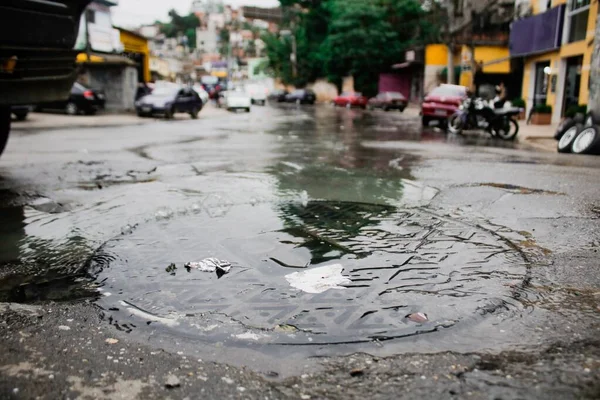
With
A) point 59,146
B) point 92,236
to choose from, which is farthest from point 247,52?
point 92,236

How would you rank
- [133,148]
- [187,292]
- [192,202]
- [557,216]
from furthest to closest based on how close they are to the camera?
[133,148] → [192,202] → [557,216] → [187,292]

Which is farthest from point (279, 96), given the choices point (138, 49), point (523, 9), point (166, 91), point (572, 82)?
point (572, 82)

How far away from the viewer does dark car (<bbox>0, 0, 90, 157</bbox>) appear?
16.5ft

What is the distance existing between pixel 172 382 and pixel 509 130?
46.6 feet

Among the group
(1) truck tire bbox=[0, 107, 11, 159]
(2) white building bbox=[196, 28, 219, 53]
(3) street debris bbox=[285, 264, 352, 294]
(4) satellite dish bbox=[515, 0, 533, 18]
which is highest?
(2) white building bbox=[196, 28, 219, 53]

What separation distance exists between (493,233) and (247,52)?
117m

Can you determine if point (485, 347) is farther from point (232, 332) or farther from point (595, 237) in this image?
point (595, 237)

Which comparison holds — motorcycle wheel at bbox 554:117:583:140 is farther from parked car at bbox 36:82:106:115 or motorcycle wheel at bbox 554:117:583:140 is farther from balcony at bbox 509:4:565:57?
parked car at bbox 36:82:106:115

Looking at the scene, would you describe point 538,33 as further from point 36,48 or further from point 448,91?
point 36,48

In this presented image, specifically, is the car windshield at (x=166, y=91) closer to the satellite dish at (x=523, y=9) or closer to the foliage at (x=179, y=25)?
the satellite dish at (x=523, y=9)

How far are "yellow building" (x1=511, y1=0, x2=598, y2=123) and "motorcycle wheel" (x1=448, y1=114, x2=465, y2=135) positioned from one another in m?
4.32

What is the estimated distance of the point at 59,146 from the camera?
1112 centimetres

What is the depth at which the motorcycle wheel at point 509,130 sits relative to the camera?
47.8 feet

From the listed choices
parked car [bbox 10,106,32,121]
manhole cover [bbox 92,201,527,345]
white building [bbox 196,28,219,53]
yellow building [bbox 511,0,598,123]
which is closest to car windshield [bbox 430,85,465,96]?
yellow building [bbox 511,0,598,123]
